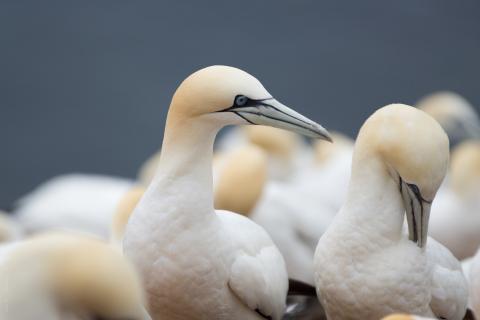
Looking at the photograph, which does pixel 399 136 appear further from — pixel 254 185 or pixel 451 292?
pixel 254 185

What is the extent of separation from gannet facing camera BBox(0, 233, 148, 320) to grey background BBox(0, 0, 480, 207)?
907cm

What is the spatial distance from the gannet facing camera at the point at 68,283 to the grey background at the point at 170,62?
9.07 metres

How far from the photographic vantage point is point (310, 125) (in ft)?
14.1

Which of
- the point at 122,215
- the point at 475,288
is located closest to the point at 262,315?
the point at 475,288

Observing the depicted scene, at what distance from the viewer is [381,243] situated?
422 centimetres

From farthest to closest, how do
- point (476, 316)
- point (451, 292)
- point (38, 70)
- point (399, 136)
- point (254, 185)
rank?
point (38, 70)
point (254, 185)
point (476, 316)
point (451, 292)
point (399, 136)

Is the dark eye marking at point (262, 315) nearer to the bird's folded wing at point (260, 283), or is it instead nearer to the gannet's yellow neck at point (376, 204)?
the bird's folded wing at point (260, 283)

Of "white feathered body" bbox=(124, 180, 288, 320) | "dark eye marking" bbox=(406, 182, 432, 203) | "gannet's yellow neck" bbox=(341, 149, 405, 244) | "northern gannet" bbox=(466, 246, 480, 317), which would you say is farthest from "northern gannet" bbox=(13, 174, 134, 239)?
"dark eye marking" bbox=(406, 182, 432, 203)

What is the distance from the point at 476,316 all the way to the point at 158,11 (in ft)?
27.7

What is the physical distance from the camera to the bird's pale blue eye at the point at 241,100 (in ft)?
13.9

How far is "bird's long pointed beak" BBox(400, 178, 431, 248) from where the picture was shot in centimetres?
414

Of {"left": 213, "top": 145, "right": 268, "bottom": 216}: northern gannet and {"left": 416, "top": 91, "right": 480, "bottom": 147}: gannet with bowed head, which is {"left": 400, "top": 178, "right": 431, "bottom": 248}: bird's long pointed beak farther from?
{"left": 416, "top": 91, "right": 480, "bottom": 147}: gannet with bowed head

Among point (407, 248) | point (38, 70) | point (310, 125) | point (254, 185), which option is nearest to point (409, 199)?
point (407, 248)

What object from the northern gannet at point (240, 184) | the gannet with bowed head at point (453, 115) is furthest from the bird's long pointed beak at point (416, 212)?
the gannet with bowed head at point (453, 115)
